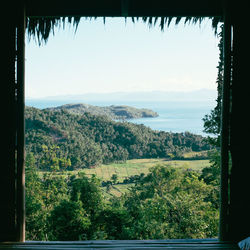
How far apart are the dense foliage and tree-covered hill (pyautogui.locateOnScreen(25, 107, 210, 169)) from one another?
1.92 meters

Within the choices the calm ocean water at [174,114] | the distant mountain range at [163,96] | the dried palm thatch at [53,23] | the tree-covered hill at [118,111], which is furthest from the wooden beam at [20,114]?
the tree-covered hill at [118,111]

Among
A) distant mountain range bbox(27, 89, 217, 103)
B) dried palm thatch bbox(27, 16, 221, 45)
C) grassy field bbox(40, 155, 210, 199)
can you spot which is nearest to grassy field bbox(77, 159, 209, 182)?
grassy field bbox(40, 155, 210, 199)

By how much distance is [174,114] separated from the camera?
29.5ft

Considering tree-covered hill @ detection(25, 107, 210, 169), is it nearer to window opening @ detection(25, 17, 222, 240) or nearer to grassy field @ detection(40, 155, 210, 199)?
window opening @ detection(25, 17, 222, 240)

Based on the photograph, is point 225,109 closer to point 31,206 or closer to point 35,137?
point 31,206

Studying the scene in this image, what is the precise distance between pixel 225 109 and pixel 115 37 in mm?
10007

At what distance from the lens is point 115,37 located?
11281 mm

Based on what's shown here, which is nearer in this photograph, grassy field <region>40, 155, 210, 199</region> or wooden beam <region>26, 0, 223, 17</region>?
wooden beam <region>26, 0, 223, 17</region>

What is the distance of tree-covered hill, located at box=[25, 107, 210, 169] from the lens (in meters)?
7.01

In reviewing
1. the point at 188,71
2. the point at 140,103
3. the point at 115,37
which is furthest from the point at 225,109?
the point at 188,71

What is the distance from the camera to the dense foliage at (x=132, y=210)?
3754 mm

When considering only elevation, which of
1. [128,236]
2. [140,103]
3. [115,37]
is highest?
[115,37]

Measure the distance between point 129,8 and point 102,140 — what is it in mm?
5534

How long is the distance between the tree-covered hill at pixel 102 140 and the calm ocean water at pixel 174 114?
1.00 feet
